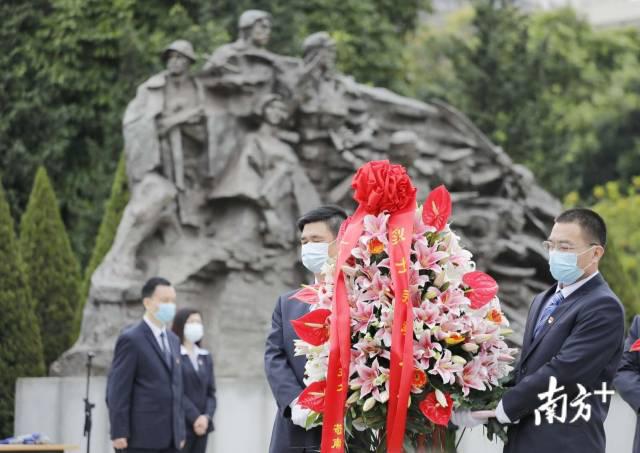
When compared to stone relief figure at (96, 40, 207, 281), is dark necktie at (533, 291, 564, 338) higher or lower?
lower

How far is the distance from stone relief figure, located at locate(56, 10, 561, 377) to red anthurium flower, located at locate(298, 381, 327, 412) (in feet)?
25.7

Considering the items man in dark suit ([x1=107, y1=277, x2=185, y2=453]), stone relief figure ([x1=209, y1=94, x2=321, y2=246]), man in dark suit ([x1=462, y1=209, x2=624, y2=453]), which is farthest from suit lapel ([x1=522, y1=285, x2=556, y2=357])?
stone relief figure ([x1=209, y1=94, x2=321, y2=246])

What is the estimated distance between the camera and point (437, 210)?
5.06 metres

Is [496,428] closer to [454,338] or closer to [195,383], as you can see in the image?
[454,338]

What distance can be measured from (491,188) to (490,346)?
11.6 meters

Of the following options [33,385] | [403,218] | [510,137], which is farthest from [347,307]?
[510,137]

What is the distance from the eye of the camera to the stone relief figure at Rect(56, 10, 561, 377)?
1314 centimetres

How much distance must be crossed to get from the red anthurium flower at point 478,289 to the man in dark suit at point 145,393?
3.72 meters

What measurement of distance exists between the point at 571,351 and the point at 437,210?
0.79m

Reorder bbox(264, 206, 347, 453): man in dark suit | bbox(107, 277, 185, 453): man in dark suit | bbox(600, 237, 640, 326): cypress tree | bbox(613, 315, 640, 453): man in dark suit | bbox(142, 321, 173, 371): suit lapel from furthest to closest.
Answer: bbox(600, 237, 640, 326): cypress tree, bbox(142, 321, 173, 371): suit lapel, bbox(107, 277, 185, 453): man in dark suit, bbox(613, 315, 640, 453): man in dark suit, bbox(264, 206, 347, 453): man in dark suit

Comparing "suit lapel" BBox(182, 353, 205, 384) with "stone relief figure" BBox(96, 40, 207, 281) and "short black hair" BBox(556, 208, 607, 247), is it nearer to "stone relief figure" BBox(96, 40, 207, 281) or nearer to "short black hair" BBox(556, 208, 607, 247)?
"stone relief figure" BBox(96, 40, 207, 281)

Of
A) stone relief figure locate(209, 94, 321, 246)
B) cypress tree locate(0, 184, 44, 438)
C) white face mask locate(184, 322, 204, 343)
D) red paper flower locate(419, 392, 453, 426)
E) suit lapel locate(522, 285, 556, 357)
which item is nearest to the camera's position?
red paper flower locate(419, 392, 453, 426)

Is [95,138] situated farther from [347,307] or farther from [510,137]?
[347,307]

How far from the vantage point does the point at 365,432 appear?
5.15 metres
